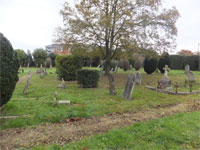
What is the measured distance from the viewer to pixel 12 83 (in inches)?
181

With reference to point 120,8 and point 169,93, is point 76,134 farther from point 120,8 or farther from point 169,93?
point 120,8

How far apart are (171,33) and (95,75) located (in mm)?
8368

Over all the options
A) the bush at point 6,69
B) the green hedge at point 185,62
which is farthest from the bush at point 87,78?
the green hedge at point 185,62

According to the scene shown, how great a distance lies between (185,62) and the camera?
29156mm

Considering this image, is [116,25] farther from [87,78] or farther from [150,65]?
[150,65]

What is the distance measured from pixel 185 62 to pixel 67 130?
3080 centimetres

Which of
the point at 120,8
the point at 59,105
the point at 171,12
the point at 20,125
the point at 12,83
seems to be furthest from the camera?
the point at 171,12

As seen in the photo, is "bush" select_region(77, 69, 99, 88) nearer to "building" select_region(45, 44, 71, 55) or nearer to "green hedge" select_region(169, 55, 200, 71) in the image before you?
"building" select_region(45, 44, 71, 55)

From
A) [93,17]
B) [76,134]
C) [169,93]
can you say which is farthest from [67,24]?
[76,134]

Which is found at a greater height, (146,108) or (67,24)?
(67,24)

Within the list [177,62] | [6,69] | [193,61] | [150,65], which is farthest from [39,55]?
[193,61]

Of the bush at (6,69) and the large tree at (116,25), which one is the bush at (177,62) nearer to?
the large tree at (116,25)

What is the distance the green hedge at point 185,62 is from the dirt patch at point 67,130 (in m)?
27.1

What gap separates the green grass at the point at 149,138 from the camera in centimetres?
306
